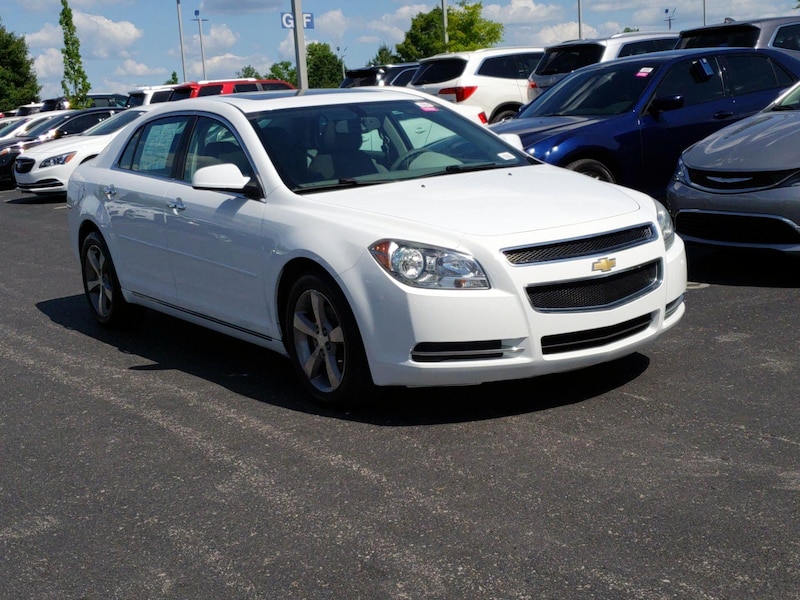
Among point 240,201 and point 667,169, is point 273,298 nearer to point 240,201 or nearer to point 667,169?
point 240,201

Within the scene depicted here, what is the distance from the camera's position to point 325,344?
212 inches


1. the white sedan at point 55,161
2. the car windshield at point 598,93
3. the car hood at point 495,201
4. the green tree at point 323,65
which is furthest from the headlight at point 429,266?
the green tree at point 323,65

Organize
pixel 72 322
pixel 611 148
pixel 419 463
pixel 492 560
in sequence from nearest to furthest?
pixel 492 560
pixel 419 463
pixel 72 322
pixel 611 148

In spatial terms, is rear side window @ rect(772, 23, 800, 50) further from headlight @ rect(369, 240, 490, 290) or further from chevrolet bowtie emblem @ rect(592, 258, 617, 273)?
headlight @ rect(369, 240, 490, 290)

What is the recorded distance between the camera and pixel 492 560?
3.58 m

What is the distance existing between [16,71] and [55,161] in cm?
6560

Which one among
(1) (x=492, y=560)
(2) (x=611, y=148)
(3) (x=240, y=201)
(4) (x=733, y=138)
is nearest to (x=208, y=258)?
(3) (x=240, y=201)

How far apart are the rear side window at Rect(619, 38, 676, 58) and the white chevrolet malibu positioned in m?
11.3

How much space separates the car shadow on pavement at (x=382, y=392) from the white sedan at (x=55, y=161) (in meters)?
13.4

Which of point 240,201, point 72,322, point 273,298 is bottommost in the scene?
point 72,322

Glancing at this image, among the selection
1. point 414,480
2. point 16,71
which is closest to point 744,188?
point 414,480

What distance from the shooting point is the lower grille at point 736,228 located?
7.52 m

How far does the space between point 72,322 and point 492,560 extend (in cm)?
544

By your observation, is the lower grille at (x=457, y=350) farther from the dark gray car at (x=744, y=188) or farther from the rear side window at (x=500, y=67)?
the rear side window at (x=500, y=67)
